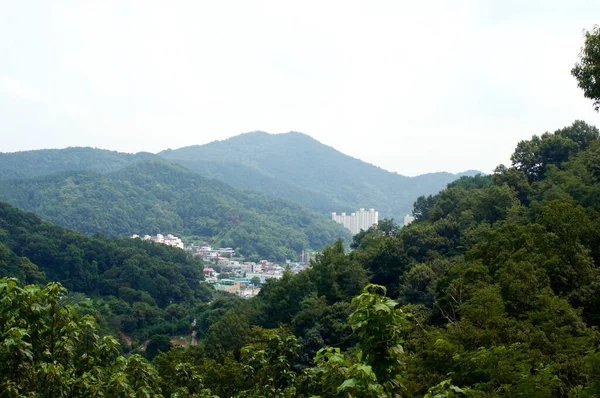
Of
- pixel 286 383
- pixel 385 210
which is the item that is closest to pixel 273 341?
pixel 286 383

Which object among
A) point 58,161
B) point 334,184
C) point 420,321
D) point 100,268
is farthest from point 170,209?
point 334,184

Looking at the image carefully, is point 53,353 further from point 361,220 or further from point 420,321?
point 361,220

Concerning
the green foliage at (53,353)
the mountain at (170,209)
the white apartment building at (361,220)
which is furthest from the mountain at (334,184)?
the green foliage at (53,353)

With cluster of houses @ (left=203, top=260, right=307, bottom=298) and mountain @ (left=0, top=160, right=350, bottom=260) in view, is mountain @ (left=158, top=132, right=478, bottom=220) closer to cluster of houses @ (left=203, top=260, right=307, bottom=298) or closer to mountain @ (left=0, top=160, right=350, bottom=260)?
mountain @ (left=0, top=160, right=350, bottom=260)

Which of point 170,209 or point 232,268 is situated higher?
point 170,209

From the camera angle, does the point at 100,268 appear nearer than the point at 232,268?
Yes

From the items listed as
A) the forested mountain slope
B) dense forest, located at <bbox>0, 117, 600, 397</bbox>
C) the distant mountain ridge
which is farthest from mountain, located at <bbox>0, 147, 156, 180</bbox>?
dense forest, located at <bbox>0, 117, 600, 397</bbox>
